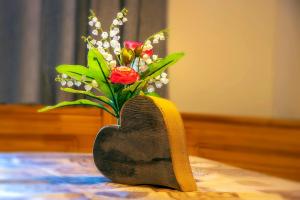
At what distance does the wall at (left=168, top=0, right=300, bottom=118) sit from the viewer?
2.62 m

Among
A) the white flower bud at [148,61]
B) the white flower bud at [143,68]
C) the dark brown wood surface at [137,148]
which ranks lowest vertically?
the dark brown wood surface at [137,148]

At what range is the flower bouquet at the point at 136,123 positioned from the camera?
929mm

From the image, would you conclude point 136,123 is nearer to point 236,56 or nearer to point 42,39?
point 42,39

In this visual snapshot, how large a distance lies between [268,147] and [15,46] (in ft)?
4.68

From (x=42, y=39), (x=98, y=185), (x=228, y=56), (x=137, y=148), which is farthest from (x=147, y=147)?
(x=228, y=56)

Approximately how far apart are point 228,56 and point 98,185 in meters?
1.89

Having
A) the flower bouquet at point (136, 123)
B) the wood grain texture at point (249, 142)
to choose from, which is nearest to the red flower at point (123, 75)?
the flower bouquet at point (136, 123)

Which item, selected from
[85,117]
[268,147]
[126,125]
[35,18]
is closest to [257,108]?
[268,147]

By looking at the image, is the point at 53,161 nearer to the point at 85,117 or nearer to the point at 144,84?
the point at 144,84

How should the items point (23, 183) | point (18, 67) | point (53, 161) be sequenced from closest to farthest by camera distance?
point (23, 183), point (53, 161), point (18, 67)

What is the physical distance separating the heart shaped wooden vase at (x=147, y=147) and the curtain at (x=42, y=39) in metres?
1.24

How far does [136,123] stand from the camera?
3.23 feet

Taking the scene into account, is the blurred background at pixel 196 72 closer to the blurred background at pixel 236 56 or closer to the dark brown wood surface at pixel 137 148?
the blurred background at pixel 236 56

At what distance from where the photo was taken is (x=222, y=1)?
2.68 m
